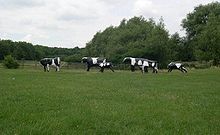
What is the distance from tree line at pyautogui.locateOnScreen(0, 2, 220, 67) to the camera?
6286 centimetres

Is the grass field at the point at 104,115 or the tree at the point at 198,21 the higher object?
the tree at the point at 198,21

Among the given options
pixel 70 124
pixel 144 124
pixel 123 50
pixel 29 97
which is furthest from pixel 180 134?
pixel 123 50

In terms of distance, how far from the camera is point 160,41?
7994cm

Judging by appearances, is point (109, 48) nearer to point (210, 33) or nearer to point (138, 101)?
point (210, 33)

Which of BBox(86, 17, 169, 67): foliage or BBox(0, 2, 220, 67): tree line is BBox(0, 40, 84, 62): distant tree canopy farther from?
BBox(86, 17, 169, 67): foliage

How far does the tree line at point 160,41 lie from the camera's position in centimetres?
6286

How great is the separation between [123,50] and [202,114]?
255ft

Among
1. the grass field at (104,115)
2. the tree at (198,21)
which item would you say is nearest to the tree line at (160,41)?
the tree at (198,21)

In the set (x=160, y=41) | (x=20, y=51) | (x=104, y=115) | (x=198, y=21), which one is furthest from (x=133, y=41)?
(x=104, y=115)

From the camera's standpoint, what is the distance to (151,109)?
14188 mm

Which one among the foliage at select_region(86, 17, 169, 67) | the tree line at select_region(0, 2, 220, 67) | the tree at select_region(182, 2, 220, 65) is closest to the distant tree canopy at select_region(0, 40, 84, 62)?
the tree line at select_region(0, 2, 220, 67)

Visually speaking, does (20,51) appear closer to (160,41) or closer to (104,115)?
(160,41)

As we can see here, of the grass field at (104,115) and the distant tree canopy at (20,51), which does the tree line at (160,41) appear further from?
the grass field at (104,115)

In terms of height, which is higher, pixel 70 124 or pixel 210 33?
pixel 210 33
